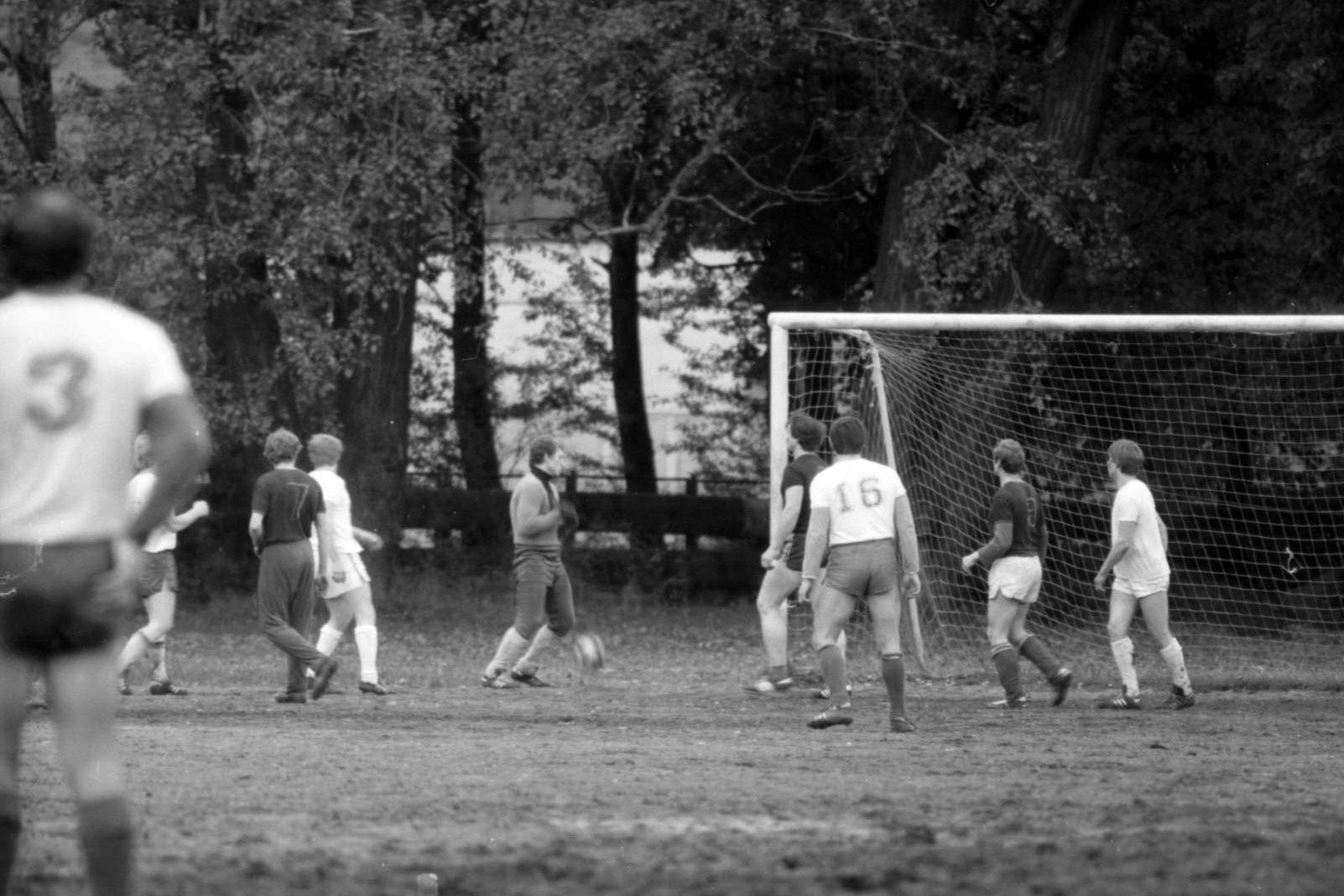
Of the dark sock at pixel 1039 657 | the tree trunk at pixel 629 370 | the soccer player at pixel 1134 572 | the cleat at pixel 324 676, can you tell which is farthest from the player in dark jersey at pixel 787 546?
the tree trunk at pixel 629 370

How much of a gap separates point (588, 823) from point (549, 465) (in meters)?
6.41

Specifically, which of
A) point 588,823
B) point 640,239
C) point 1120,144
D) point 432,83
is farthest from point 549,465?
point 640,239

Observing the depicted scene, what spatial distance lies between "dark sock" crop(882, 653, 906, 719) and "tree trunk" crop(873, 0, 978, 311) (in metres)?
8.51

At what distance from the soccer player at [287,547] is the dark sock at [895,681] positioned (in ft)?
12.5

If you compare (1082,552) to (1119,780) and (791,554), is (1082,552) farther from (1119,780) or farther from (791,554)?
(1119,780)

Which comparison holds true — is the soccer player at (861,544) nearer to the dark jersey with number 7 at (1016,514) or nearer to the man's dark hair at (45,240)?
the dark jersey with number 7 at (1016,514)

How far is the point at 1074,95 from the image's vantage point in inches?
692

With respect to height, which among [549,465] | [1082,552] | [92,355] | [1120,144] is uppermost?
[1120,144]

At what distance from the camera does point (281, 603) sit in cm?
1127

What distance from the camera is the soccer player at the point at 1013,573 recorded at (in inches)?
435

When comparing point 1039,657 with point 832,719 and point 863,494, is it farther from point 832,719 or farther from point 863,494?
point 863,494

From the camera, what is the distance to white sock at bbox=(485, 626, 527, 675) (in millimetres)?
12758

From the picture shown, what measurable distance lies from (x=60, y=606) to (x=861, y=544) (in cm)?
601

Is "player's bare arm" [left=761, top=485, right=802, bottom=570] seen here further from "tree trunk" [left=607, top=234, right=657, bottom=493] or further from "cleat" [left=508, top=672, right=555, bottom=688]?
"tree trunk" [left=607, top=234, right=657, bottom=493]
